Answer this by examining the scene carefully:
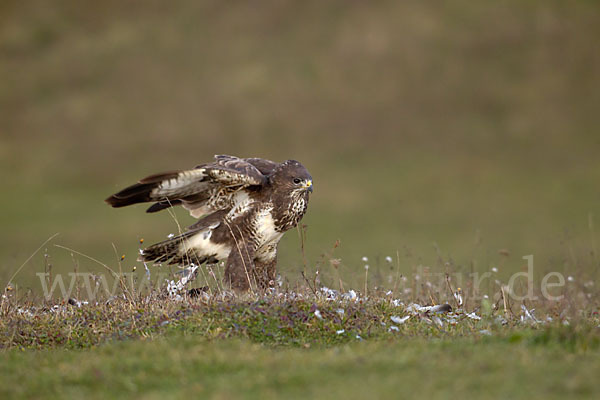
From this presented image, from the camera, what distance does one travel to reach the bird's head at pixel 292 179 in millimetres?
9656

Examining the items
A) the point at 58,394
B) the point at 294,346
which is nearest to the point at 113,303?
the point at 294,346

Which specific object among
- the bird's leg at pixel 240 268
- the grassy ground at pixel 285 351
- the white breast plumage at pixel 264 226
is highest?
the white breast plumage at pixel 264 226

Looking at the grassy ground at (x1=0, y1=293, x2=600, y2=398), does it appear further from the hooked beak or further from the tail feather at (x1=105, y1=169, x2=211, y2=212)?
the hooked beak

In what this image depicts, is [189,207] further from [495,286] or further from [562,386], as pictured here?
[562,386]

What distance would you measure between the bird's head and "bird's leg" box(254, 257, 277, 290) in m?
1.09

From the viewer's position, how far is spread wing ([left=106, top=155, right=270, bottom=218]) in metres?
9.13

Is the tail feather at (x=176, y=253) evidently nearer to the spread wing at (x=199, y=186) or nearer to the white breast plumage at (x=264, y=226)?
the spread wing at (x=199, y=186)

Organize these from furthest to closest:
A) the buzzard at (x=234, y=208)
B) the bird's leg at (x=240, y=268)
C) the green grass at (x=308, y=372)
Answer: the bird's leg at (x=240, y=268), the buzzard at (x=234, y=208), the green grass at (x=308, y=372)

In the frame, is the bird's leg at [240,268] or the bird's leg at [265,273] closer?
the bird's leg at [240,268]

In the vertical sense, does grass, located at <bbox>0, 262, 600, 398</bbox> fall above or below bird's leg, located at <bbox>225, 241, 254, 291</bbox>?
below

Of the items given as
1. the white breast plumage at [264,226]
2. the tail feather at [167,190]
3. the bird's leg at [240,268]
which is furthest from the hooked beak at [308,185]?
the tail feather at [167,190]

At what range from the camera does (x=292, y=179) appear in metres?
9.67

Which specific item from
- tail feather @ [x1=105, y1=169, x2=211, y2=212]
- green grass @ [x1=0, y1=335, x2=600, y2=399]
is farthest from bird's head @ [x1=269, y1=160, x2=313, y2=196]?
green grass @ [x1=0, y1=335, x2=600, y2=399]

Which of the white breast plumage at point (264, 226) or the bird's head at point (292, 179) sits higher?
the bird's head at point (292, 179)
